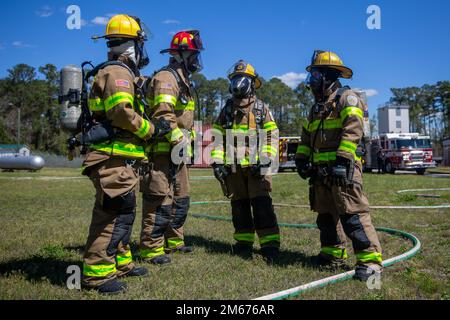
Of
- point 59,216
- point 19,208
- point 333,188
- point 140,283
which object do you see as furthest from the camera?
point 19,208

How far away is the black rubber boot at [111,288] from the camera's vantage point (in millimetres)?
3623

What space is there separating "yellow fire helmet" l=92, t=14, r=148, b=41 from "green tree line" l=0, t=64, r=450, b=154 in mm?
61025

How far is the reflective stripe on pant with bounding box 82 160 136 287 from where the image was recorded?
3.65 metres

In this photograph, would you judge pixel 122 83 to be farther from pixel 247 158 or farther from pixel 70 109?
pixel 247 158

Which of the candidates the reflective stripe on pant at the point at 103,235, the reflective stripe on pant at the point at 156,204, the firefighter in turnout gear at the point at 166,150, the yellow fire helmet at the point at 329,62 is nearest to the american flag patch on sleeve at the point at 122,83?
the reflective stripe on pant at the point at 103,235

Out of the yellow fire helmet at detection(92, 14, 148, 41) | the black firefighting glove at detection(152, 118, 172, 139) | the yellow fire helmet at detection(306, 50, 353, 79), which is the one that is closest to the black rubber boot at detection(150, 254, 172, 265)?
the black firefighting glove at detection(152, 118, 172, 139)

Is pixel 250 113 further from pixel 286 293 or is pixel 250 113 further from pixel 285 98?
pixel 285 98

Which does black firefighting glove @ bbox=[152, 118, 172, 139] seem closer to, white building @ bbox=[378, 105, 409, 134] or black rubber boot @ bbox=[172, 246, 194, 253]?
black rubber boot @ bbox=[172, 246, 194, 253]

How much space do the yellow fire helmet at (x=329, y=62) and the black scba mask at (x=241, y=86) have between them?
84 centimetres

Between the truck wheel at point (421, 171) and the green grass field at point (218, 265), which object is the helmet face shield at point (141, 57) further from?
the truck wheel at point (421, 171)

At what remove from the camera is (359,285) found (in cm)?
385

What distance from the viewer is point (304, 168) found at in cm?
482
